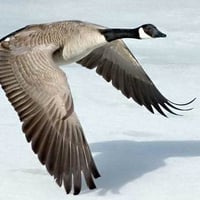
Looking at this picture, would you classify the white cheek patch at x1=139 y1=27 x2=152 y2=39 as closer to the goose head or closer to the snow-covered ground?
the goose head

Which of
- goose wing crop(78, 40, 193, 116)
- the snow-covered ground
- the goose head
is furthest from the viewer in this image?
goose wing crop(78, 40, 193, 116)

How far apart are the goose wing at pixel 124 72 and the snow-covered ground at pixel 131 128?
0.17 metres

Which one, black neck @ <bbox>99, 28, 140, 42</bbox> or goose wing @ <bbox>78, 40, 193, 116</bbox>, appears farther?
goose wing @ <bbox>78, 40, 193, 116</bbox>

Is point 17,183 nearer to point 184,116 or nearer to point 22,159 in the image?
point 22,159

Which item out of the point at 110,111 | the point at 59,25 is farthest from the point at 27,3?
the point at 59,25

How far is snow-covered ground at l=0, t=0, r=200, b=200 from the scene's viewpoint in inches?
162

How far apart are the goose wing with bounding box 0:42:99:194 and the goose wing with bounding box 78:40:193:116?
3.60 feet

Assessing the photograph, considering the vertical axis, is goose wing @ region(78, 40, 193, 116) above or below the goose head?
below

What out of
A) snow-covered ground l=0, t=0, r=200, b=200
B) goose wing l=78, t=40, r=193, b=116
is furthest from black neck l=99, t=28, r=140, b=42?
snow-covered ground l=0, t=0, r=200, b=200

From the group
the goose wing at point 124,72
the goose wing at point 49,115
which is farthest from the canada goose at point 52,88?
the goose wing at point 124,72

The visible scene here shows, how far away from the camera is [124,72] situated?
5.42m

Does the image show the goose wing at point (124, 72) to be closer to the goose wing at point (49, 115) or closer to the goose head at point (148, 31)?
the goose head at point (148, 31)

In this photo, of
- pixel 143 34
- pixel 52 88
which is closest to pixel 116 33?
pixel 143 34

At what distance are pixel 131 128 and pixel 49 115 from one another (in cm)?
129
